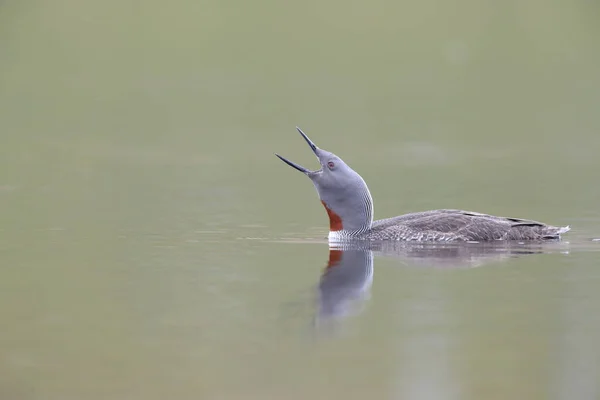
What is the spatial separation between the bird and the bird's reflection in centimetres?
10

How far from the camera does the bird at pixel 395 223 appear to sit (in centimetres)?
913

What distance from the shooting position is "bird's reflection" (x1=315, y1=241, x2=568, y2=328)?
274 inches

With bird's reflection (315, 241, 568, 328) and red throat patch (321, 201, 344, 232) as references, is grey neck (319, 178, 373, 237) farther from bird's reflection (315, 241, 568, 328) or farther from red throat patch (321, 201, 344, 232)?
bird's reflection (315, 241, 568, 328)

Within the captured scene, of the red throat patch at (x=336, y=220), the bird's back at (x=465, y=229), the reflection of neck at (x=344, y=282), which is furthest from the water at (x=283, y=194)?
the bird's back at (x=465, y=229)

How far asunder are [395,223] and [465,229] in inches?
20.5

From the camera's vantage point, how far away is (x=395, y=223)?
30.3 ft

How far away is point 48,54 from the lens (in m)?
25.5

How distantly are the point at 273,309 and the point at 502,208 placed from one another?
527cm

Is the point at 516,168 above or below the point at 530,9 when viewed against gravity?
below

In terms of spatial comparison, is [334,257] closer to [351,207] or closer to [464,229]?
[351,207]

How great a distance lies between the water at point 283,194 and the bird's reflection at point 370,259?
30 mm

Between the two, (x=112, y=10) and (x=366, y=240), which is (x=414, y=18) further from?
(x=366, y=240)

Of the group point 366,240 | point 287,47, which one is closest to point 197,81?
point 287,47

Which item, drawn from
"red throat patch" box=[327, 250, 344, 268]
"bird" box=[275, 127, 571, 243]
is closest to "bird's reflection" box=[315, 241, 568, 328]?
"red throat patch" box=[327, 250, 344, 268]
